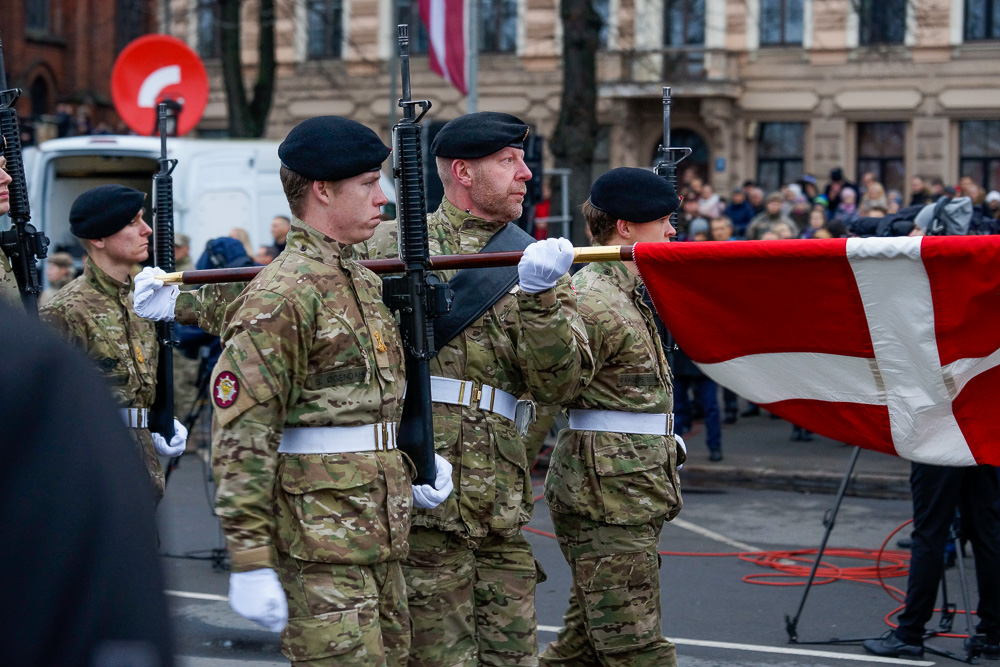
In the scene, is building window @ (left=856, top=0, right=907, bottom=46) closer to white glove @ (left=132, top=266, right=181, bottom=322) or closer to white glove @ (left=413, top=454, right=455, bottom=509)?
white glove @ (left=132, top=266, right=181, bottom=322)

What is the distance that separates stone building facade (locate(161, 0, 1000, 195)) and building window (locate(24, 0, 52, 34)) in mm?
6138

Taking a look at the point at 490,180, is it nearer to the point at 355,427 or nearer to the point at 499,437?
the point at 499,437

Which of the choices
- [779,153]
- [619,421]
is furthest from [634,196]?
[779,153]

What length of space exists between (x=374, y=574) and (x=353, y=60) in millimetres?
29894

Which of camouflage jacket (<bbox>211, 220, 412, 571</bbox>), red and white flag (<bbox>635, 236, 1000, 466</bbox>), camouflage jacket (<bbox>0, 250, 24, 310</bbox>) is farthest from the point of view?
camouflage jacket (<bbox>0, 250, 24, 310</bbox>)

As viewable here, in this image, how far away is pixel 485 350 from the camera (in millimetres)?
4129

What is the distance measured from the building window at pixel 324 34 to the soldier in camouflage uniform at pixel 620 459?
93.9ft

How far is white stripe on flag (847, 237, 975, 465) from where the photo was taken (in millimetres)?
4258

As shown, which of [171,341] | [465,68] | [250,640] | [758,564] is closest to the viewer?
[171,341]

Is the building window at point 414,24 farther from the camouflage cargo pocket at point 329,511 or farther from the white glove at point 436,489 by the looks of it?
the camouflage cargo pocket at point 329,511

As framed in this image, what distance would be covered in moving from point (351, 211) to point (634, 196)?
55.2 inches

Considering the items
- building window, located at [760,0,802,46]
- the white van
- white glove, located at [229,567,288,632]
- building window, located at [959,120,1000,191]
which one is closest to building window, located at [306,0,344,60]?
building window, located at [760,0,802,46]

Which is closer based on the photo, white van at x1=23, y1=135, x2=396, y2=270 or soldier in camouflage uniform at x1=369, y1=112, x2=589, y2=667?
soldier in camouflage uniform at x1=369, y1=112, x2=589, y2=667

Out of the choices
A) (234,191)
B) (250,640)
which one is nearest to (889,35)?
(234,191)
